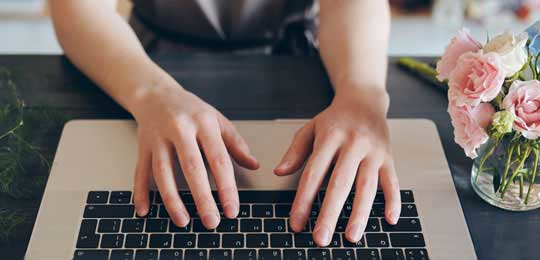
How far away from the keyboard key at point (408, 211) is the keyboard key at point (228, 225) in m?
0.19

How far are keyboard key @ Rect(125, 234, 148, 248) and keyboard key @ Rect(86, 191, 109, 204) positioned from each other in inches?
2.7

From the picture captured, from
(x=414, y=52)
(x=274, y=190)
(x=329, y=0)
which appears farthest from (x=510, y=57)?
(x=414, y=52)

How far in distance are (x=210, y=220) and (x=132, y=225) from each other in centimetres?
9

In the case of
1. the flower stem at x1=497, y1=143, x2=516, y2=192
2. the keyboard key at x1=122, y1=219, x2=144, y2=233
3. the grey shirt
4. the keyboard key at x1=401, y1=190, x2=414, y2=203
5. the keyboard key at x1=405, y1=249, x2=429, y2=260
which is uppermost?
the flower stem at x1=497, y1=143, x2=516, y2=192

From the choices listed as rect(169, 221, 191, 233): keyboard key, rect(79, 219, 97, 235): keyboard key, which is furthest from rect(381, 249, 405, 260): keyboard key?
rect(79, 219, 97, 235): keyboard key

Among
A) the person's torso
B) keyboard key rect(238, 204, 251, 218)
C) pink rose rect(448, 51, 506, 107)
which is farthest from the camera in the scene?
the person's torso

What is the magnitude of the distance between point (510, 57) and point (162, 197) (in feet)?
1.32

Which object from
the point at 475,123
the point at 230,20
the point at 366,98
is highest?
the point at 475,123

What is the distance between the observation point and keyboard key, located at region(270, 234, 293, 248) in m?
0.71

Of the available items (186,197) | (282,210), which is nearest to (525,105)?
(282,210)

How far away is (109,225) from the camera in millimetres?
731

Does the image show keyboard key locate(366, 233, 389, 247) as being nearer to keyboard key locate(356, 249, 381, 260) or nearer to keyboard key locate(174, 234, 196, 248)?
keyboard key locate(356, 249, 381, 260)

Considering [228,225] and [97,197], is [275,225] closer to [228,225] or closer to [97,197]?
[228,225]

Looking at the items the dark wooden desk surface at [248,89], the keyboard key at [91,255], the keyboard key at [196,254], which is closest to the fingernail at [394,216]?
the dark wooden desk surface at [248,89]
